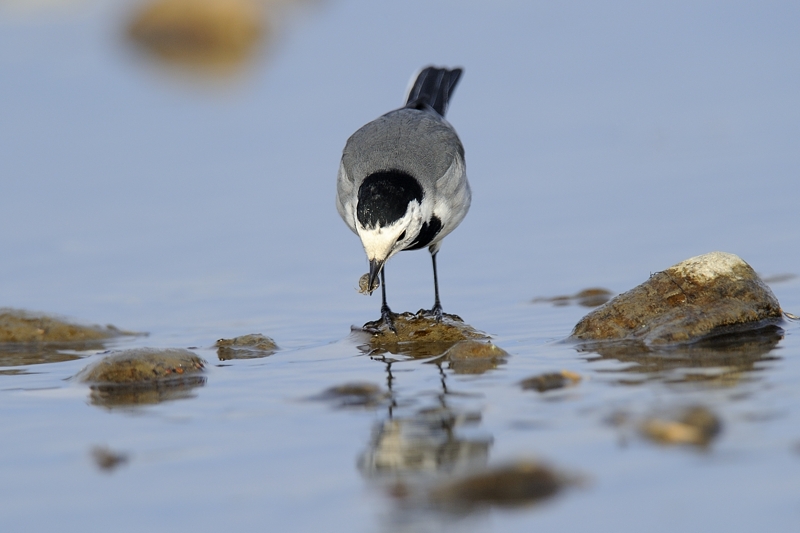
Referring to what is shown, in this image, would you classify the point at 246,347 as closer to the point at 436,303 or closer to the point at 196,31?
the point at 436,303

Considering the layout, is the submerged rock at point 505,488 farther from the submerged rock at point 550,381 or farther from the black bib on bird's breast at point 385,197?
the black bib on bird's breast at point 385,197

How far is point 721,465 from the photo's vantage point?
4410mm

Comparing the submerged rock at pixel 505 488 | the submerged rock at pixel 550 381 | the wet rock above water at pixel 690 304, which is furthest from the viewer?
the wet rock above water at pixel 690 304

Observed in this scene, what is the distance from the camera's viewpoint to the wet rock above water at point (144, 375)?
21.3ft

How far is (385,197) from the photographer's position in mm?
7723

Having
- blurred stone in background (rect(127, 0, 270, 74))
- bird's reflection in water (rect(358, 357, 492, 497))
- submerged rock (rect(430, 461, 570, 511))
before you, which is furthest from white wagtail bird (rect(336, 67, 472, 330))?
blurred stone in background (rect(127, 0, 270, 74))

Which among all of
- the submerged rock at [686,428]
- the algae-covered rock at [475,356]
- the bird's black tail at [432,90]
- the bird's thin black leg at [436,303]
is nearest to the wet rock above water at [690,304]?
the algae-covered rock at [475,356]

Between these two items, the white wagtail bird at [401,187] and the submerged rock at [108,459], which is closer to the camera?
the submerged rock at [108,459]

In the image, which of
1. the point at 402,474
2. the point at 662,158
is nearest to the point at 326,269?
the point at 662,158

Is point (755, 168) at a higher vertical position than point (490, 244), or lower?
higher

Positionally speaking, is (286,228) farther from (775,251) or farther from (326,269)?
(775,251)

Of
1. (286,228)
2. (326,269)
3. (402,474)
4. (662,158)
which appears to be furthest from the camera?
(662,158)

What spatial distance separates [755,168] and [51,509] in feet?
31.9

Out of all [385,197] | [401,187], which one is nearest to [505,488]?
[385,197]
